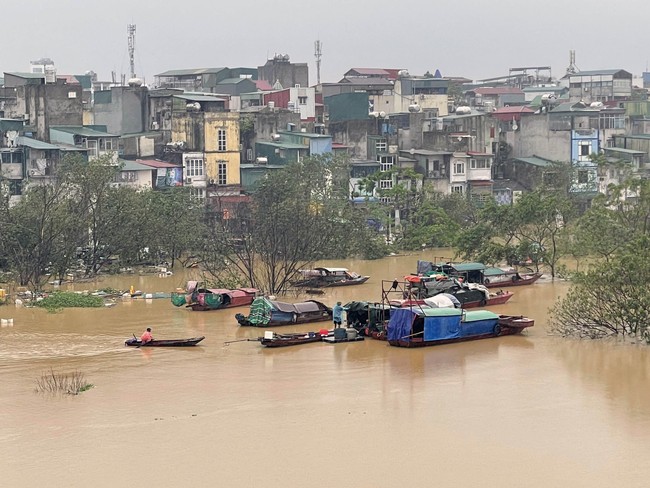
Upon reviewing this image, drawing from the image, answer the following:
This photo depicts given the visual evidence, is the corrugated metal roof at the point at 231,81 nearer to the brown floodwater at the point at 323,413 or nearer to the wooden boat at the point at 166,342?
the brown floodwater at the point at 323,413

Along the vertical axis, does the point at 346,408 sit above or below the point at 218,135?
below

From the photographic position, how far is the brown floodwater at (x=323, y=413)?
12586 mm

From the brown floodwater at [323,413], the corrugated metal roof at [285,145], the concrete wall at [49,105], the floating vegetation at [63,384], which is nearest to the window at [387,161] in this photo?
the corrugated metal roof at [285,145]

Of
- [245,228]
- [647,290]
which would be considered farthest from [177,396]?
[245,228]

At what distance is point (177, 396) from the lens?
621 inches

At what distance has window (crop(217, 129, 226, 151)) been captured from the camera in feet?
124

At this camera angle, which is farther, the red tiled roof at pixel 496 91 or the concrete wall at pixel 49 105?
the red tiled roof at pixel 496 91

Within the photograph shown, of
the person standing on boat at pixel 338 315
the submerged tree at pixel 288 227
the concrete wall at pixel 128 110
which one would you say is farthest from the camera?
the concrete wall at pixel 128 110

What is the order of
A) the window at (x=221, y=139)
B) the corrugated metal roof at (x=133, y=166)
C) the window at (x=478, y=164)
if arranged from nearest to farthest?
the corrugated metal roof at (x=133, y=166), the window at (x=221, y=139), the window at (x=478, y=164)

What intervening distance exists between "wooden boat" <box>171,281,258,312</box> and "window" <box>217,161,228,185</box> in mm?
14199

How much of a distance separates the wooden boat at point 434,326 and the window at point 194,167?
63.5 feet

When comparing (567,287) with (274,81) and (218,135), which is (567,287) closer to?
(218,135)

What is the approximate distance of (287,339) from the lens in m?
18.9

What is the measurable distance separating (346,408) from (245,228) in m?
18.0
